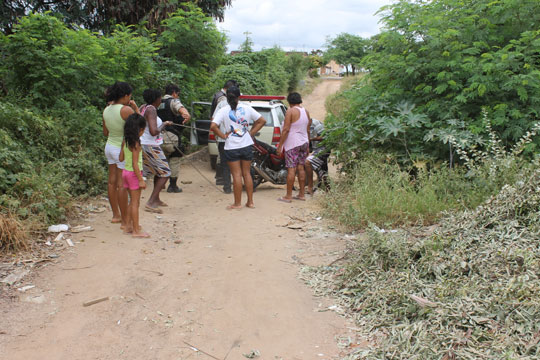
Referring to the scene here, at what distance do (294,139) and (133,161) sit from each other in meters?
3.22

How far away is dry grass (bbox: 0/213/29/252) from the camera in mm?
5016

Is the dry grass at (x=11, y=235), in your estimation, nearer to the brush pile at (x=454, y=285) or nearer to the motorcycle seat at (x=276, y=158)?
the brush pile at (x=454, y=285)

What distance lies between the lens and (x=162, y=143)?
747 centimetres

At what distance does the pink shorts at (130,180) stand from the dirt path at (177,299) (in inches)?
25.9

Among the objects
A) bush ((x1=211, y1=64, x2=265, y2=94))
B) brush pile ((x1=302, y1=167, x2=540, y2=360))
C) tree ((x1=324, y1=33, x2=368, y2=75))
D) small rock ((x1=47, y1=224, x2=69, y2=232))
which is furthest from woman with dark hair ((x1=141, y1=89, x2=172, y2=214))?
tree ((x1=324, y1=33, x2=368, y2=75))

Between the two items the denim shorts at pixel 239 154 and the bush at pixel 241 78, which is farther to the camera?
the bush at pixel 241 78

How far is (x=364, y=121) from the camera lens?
27.7ft

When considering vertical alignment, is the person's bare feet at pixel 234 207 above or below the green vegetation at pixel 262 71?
below

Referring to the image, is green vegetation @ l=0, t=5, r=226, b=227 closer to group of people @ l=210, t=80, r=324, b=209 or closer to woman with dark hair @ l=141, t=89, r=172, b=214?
woman with dark hair @ l=141, t=89, r=172, b=214

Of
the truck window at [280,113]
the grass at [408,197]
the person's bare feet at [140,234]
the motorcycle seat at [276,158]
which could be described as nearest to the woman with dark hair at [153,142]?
the person's bare feet at [140,234]

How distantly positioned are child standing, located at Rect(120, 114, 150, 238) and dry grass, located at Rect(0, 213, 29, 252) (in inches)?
48.5

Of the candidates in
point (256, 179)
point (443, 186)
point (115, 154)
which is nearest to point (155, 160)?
point (115, 154)

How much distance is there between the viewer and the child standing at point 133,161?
220 inches

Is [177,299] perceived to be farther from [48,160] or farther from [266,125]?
[266,125]
